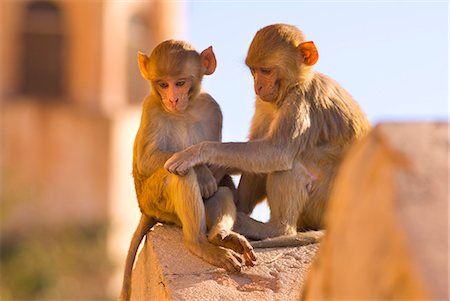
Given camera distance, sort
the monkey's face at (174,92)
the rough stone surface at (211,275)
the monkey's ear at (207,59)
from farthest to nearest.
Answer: the monkey's ear at (207,59) → the monkey's face at (174,92) → the rough stone surface at (211,275)

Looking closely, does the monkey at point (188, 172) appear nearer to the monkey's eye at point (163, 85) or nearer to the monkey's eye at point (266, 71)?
the monkey's eye at point (163, 85)

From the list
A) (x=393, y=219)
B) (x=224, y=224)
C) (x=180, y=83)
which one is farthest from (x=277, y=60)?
(x=393, y=219)

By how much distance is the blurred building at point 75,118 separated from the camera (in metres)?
42.3

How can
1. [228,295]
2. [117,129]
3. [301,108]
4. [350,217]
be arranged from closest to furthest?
1. [350,217]
2. [228,295]
3. [301,108]
4. [117,129]

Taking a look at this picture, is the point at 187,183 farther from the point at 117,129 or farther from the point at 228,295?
the point at 117,129

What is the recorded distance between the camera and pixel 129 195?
1831 inches

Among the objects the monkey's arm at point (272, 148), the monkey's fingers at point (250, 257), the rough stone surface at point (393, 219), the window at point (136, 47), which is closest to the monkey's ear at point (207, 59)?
the monkey's arm at point (272, 148)

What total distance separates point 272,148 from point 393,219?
11.9ft

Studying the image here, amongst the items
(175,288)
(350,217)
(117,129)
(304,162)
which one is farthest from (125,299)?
(117,129)

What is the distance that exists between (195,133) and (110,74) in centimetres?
4024

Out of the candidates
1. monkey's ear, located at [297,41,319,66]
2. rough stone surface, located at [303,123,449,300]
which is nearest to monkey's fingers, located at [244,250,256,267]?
monkey's ear, located at [297,41,319,66]

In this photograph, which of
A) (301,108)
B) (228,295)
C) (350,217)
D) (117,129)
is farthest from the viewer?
(117,129)

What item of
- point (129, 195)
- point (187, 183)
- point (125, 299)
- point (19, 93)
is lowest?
point (129, 195)

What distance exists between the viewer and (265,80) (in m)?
7.16
